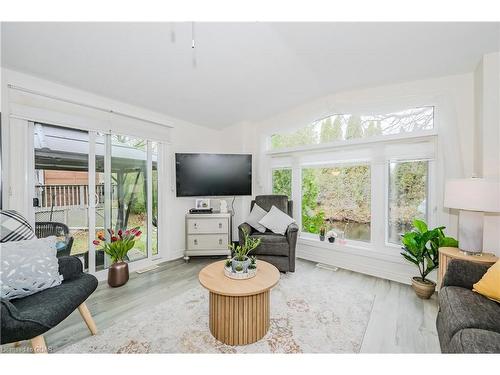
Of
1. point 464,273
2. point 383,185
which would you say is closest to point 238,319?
point 464,273

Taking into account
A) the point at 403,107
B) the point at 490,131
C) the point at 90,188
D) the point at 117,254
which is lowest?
the point at 117,254

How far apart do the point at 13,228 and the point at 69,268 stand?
0.55 meters

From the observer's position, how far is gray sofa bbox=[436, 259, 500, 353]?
3.30 ft

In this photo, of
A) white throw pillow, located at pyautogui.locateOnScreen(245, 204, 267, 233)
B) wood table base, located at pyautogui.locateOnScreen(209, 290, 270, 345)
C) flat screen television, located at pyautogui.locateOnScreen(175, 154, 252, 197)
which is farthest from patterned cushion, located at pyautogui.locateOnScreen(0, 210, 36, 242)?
white throw pillow, located at pyautogui.locateOnScreen(245, 204, 267, 233)

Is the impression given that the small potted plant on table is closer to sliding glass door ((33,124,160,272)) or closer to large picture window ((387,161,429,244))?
sliding glass door ((33,124,160,272))

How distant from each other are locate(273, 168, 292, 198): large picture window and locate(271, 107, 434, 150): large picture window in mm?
443

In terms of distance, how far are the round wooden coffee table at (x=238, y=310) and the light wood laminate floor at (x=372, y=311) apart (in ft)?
2.58

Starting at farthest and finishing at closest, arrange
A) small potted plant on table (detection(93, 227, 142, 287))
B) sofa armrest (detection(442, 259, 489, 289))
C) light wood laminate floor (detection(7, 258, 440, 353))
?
small potted plant on table (detection(93, 227, 142, 287)), light wood laminate floor (detection(7, 258, 440, 353)), sofa armrest (detection(442, 259, 489, 289))

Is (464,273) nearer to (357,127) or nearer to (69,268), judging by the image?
(357,127)

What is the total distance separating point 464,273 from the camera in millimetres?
1518

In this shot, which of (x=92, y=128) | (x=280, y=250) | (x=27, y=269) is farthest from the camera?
(x=280, y=250)

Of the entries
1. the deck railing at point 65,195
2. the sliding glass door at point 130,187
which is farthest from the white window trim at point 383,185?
the deck railing at point 65,195

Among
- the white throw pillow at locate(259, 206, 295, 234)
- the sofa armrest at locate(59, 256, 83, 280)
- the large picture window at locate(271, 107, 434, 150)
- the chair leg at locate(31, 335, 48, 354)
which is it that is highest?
the large picture window at locate(271, 107, 434, 150)

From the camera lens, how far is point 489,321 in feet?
3.78
